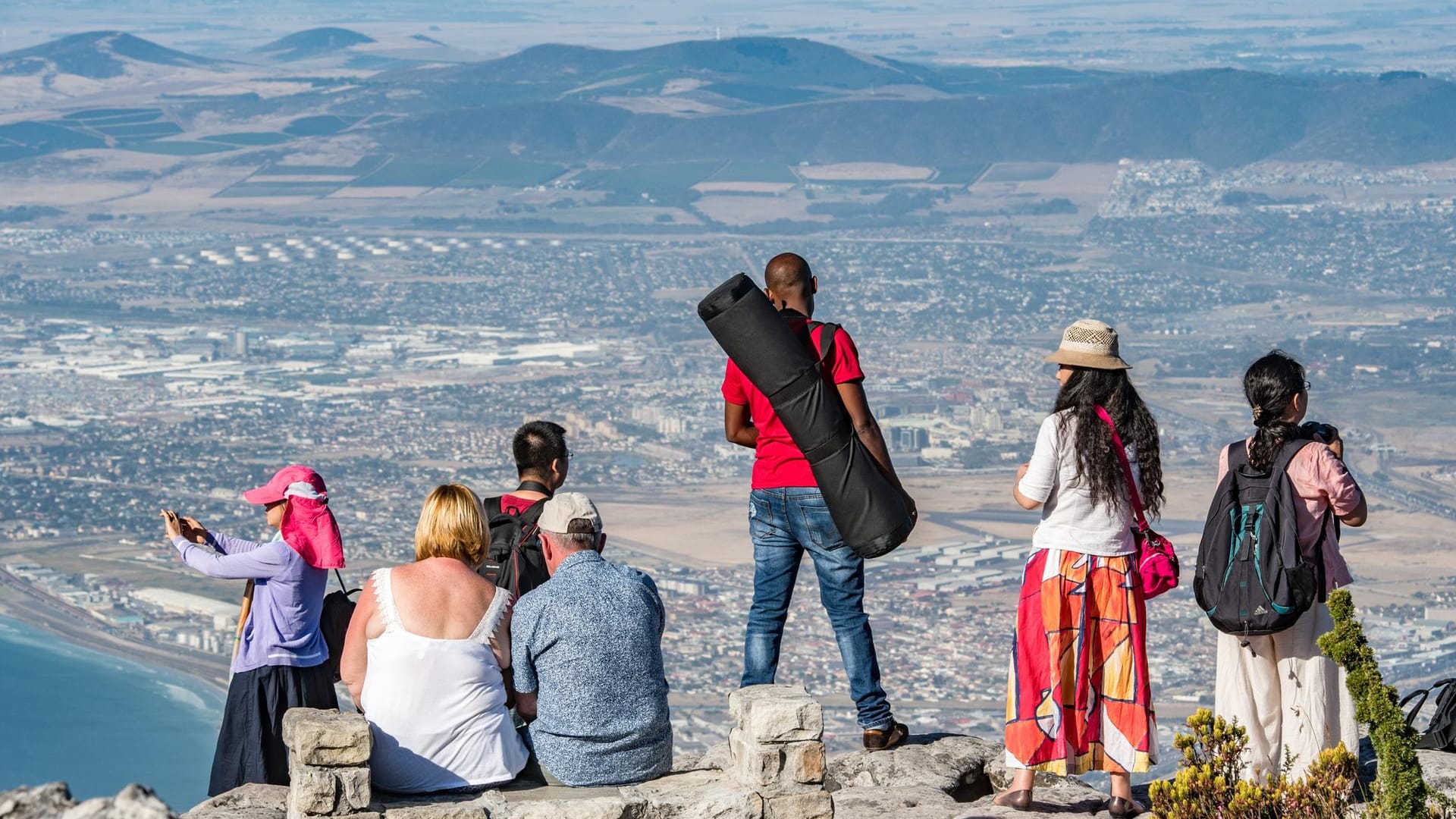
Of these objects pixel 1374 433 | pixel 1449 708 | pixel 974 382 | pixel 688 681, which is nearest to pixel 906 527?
pixel 1449 708

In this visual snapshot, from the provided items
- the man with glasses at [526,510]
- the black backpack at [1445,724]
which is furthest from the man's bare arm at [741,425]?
the black backpack at [1445,724]

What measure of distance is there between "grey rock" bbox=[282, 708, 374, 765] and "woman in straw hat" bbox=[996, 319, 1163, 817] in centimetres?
238

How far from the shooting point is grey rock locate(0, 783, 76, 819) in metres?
3.94

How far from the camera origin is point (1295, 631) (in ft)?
22.3

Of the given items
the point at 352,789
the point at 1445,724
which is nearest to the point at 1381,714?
the point at 1445,724

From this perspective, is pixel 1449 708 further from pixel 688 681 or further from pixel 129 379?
pixel 129 379

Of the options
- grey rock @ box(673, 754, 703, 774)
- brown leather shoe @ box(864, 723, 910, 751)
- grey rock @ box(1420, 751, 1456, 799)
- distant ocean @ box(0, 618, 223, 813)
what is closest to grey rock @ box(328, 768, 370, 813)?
grey rock @ box(673, 754, 703, 774)

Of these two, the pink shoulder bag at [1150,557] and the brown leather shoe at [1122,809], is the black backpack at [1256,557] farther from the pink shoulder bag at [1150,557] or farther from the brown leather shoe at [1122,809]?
the brown leather shoe at [1122,809]

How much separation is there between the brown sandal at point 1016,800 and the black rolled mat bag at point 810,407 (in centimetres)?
102

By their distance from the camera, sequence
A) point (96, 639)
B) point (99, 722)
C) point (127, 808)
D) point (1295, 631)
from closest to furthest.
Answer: point (127, 808) < point (1295, 631) < point (99, 722) < point (96, 639)

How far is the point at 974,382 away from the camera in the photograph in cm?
8788

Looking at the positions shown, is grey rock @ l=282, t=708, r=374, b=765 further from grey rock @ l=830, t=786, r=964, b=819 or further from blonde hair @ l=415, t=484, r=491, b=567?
grey rock @ l=830, t=786, r=964, b=819

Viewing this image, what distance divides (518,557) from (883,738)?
193 centimetres

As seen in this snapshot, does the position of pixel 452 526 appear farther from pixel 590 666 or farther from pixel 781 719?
pixel 781 719
